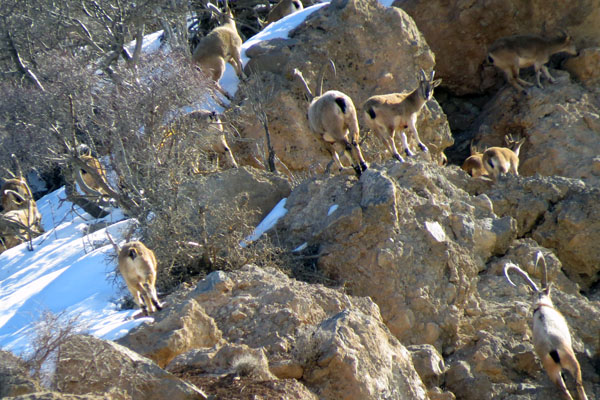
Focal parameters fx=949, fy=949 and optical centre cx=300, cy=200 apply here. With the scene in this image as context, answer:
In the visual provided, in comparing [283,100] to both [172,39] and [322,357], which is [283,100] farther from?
[322,357]

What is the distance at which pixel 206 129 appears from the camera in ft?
44.1

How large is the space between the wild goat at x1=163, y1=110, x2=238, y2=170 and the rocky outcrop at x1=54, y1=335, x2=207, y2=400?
5891 millimetres

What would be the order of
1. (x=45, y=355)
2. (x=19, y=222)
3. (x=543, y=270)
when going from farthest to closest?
(x=19, y=222), (x=543, y=270), (x=45, y=355)

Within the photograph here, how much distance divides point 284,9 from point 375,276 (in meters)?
12.3

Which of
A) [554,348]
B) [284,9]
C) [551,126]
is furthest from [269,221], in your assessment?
[284,9]

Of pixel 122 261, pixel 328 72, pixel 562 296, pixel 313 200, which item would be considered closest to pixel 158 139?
pixel 313 200

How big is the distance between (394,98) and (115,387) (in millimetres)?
6521

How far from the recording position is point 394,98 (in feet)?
40.0

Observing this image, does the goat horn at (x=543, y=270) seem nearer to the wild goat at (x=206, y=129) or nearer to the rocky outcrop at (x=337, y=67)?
the wild goat at (x=206, y=129)

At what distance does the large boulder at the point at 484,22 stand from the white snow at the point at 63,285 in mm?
8055

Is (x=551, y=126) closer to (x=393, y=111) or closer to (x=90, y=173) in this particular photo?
(x=393, y=111)

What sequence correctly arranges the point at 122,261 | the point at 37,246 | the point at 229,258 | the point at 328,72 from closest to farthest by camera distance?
the point at 122,261 < the point at 229,258 < the point at 37,246 < the point at 328,72

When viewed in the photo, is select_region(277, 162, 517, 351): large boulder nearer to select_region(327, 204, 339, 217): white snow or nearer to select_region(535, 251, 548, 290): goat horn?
select_region(327, 204, 339, 217): white snow

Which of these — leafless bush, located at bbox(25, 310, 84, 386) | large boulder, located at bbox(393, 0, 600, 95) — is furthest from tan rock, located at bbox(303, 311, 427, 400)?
large boulder, located at bbox(393, 0, 600, 95)
